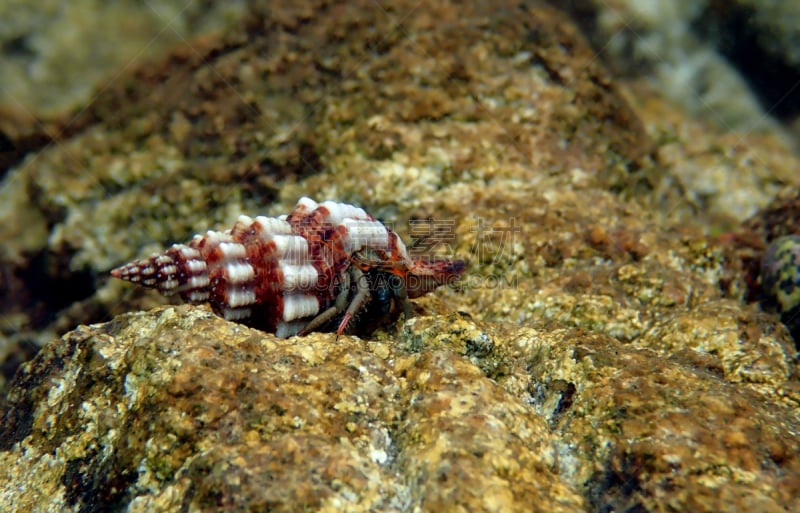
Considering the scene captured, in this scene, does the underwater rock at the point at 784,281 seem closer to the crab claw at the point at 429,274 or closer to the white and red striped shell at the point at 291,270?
the crab claw at the point at 429,274

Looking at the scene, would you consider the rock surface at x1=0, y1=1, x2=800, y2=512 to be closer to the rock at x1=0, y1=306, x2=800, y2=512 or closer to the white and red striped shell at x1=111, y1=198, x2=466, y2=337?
the rock at x1=0, y1=306, x2=800, y2=512

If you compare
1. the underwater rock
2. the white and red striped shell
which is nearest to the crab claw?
the white and red striped shell

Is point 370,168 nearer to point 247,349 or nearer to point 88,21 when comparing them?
point 247,349

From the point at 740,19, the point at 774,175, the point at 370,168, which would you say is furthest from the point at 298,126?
the point at 774,175

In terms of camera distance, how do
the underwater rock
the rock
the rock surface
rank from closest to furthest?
the rock < the rock surface < the underwater rock

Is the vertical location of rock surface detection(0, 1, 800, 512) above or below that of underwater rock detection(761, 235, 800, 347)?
below

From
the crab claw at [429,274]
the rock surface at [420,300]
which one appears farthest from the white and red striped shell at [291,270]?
the rock surface at [420,300]

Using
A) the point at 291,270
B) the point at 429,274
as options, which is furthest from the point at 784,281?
the point at 291,270
